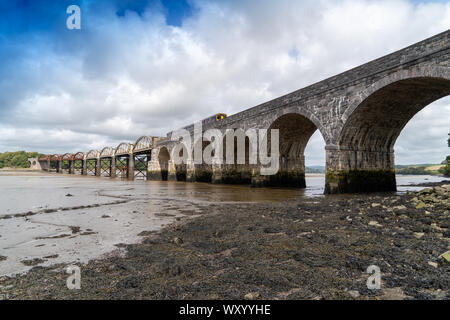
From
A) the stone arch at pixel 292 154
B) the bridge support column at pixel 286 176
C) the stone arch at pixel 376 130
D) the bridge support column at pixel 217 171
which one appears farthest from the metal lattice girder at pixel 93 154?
the stone arch at pixel 376 130

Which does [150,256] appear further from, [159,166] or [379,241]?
[159,166]

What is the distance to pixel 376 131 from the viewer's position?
1562 cm

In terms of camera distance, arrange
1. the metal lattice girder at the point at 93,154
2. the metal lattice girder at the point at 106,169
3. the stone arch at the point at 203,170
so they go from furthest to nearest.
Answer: the metal lattice girder at the point at 106,169 < the metal lattice girder at the point at 93,154 < the stone arch at the point at 203,170

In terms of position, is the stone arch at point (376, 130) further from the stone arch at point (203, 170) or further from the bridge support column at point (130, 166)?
the bridge support column at point (130, 166)

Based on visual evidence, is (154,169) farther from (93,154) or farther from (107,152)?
(93,154)

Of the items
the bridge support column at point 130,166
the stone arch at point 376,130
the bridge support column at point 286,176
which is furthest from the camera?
the bridge support column at point 130,166

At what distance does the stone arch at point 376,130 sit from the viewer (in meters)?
12.3

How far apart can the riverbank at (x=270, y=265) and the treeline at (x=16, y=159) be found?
5342 inches

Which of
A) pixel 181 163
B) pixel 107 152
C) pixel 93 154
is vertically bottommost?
pixel 181 163

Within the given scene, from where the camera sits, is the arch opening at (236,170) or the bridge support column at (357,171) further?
the arch opening at (236,170)

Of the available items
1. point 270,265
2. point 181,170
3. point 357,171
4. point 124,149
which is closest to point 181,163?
point 181,170

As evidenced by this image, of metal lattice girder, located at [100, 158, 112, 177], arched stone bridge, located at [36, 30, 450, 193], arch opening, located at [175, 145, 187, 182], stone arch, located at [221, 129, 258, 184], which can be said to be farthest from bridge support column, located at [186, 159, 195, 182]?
Result: metal lattice girder, located at [100, 158, 112, 177]

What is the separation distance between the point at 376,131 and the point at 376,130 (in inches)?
3.3
